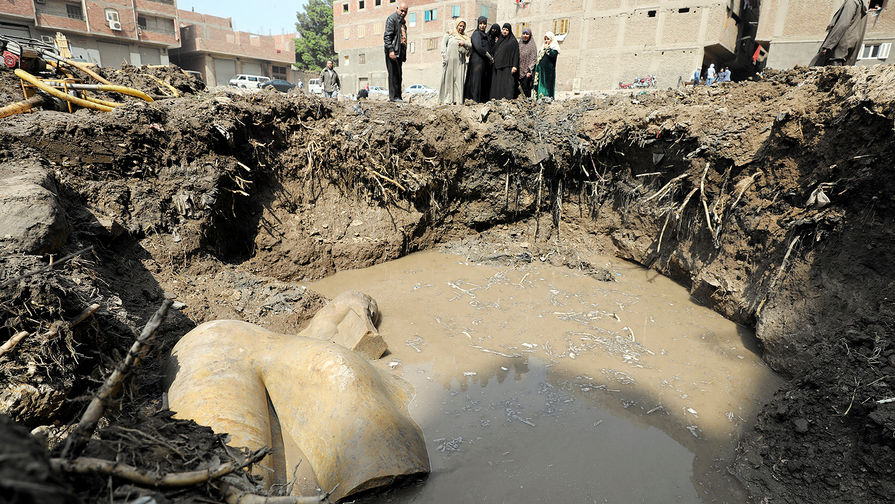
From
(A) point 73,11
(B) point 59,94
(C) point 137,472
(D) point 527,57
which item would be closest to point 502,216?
(D) point 527,57

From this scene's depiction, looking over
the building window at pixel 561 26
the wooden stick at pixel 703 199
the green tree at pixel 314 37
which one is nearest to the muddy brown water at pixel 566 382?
the wooden stick at pixel 703 199

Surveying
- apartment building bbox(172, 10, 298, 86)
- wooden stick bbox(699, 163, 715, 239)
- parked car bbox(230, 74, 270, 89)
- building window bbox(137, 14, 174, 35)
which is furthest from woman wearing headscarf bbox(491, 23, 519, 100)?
apartment building bbox(172, 10, 298, 86)

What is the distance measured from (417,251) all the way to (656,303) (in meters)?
3.66

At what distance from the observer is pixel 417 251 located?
7.17m

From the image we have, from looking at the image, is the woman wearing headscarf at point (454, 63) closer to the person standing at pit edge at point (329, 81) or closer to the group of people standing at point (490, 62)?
the group of people standing at point (490, 62)

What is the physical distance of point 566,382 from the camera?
13.5 ft

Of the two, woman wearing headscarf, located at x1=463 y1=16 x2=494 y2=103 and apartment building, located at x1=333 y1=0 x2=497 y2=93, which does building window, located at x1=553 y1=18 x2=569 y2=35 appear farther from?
woman wearing headscarf, located at x1=463 y1=16 x2=494 y2=103

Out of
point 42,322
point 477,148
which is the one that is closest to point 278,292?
point 42,322

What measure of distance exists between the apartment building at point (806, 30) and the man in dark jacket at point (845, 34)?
12457mm

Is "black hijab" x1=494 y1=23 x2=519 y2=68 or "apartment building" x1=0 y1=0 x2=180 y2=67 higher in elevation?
"apartment building" x1=0 y1=0 x2=180 y2=67

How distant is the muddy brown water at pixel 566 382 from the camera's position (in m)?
3.07

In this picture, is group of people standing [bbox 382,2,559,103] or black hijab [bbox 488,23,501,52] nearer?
group of people standing [bbox 382,2,559,103]

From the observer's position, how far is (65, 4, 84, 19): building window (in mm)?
23188

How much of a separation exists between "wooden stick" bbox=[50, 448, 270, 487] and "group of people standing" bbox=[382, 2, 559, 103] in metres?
7.83
